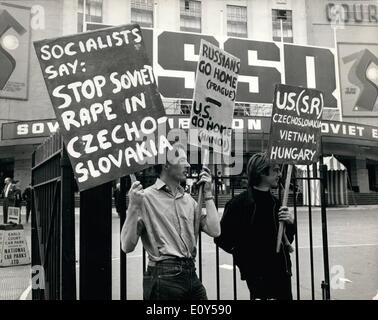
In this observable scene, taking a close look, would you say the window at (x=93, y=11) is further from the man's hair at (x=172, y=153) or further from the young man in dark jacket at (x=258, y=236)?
the man's hair at (x=172, y=153)

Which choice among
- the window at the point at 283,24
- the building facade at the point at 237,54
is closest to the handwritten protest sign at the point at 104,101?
the building facade at the point at 237,54

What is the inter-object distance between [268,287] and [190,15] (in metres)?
24.7

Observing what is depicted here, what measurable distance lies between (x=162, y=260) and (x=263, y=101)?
20.6 m

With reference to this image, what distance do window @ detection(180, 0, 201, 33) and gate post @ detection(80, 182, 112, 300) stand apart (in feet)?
79.8

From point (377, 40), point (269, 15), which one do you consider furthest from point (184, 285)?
point (269, 15)

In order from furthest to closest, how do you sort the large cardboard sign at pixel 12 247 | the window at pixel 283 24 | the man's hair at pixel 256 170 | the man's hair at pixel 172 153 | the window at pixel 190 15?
the window at pixel 283 24 < the window at pixel 190 15 < the large cardboard sign at pixel 12 247 < the man's hair at pixel 256 170 < the man's hair at pixel 172 153

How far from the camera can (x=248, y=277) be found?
3047 mm

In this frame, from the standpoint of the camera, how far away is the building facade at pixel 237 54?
847 inches

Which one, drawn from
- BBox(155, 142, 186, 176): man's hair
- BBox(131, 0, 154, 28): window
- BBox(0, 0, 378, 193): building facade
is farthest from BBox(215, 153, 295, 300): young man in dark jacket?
BBox(131, 0, 154, 28): window

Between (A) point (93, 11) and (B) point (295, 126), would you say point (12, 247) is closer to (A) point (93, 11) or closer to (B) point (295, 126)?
(B) point (295, 126)

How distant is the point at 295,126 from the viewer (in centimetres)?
362

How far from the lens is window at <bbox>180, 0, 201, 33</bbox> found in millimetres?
25547

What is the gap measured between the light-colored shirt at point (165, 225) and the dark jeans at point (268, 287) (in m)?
0.69
